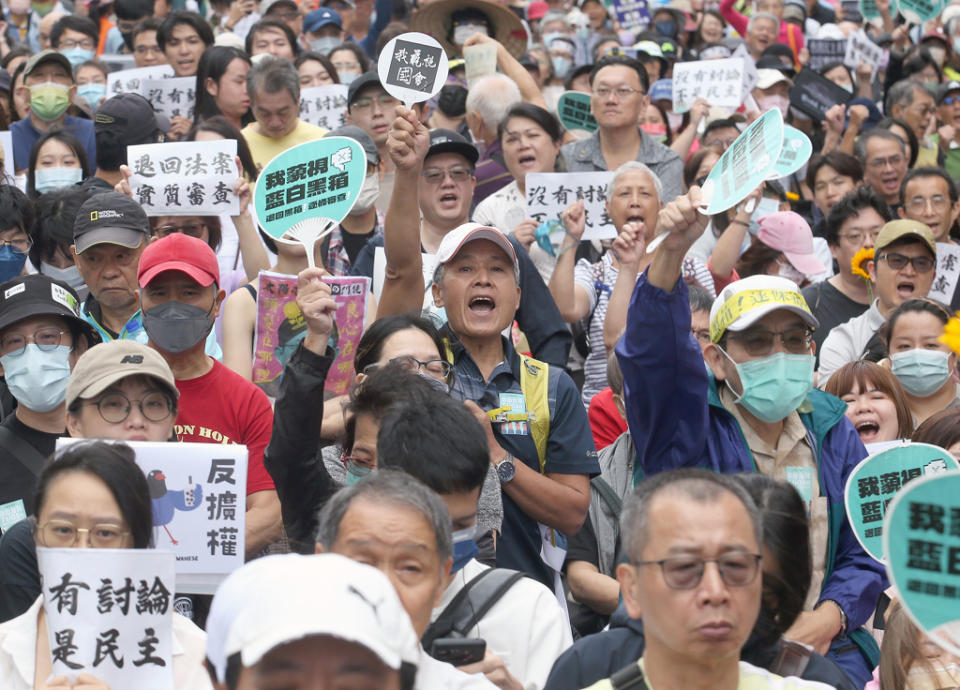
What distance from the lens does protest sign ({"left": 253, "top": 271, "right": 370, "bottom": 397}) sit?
5824 mm

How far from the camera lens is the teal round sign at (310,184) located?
555 cm

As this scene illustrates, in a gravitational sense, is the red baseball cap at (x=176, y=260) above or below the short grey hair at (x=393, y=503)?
above

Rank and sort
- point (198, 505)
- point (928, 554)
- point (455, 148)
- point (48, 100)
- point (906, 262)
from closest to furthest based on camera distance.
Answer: point (928, 554)
point (198, 505)
point (455, 148)
point (906, 262)
point (48, 100)

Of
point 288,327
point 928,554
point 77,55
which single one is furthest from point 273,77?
point 928,554

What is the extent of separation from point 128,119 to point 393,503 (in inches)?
221

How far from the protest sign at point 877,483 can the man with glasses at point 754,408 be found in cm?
21

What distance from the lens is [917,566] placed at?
110 inches

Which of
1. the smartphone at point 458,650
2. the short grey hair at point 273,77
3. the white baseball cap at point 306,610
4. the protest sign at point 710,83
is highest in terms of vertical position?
the protest sign at point 710,83

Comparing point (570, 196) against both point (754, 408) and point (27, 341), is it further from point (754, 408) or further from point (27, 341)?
point (27, 341)

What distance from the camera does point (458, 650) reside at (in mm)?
3260

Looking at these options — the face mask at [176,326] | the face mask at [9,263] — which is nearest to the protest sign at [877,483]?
the face mask at [176,326]

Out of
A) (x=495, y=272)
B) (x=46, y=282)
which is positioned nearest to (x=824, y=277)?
(x=495, y=272)

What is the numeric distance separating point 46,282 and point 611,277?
290 cm

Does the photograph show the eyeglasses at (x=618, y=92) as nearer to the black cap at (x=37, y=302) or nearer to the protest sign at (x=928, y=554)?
the black cap at (x=37, y=302)
